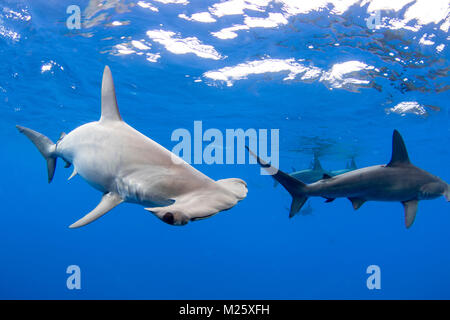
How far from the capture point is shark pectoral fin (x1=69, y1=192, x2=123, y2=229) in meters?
2.88

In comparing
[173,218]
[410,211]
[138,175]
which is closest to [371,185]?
[410,211]

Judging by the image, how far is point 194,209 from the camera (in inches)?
70.9

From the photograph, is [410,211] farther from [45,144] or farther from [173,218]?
[45,144]

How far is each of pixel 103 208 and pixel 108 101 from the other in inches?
64.4

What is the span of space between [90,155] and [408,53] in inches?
464

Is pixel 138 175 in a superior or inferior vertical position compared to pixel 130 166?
inferior

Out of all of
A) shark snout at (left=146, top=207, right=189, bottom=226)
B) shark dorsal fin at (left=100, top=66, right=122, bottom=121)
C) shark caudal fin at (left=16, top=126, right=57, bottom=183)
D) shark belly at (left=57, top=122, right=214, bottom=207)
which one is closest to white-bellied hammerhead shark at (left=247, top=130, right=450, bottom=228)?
shark belly at (left=57, top=122, right=214, bottom=207)

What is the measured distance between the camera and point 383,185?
4621 millimetres

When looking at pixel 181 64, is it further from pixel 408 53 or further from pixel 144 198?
pixel 144 198

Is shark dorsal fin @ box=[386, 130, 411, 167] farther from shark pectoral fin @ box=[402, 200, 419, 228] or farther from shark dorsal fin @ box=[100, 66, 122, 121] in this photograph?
shark dorsal fin @ box=[100, 66, 122, 121]

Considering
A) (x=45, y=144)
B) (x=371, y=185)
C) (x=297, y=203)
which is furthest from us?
(x=45, y=144)

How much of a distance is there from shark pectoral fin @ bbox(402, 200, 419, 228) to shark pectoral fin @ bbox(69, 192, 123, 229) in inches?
184

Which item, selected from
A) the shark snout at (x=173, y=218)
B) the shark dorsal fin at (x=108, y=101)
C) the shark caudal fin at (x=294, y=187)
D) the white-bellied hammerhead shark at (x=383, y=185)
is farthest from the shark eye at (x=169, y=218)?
the shark caudal fin at (x=294, y=187)

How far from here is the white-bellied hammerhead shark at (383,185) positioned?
4594 mm
